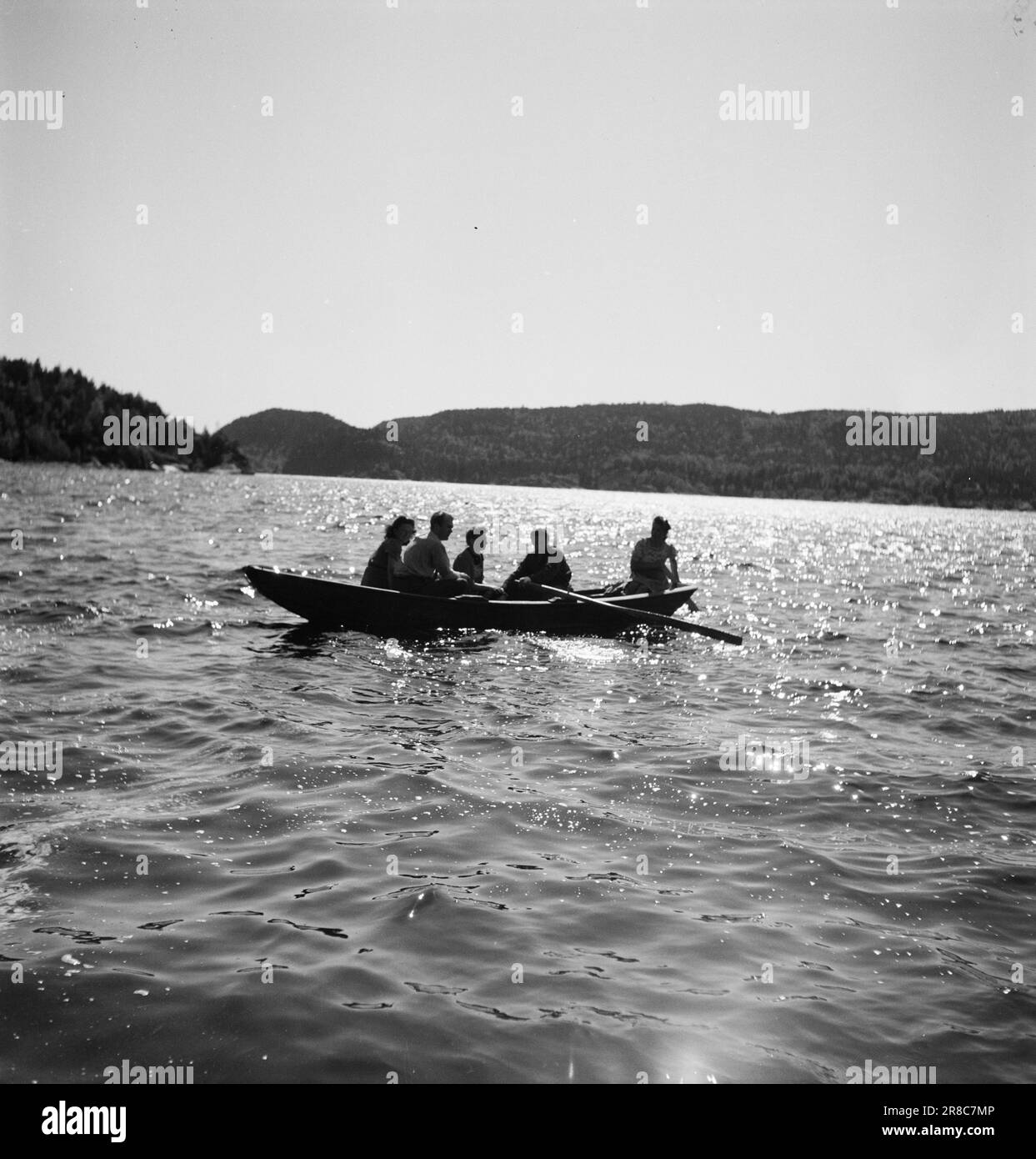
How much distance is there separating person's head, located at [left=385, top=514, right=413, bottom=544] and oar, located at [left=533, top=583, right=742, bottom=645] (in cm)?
266

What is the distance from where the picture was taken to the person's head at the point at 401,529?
14859mm

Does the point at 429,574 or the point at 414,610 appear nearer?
the point at 414,610

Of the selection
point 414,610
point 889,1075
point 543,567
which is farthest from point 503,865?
point 543,567

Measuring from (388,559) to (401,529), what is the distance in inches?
26.7

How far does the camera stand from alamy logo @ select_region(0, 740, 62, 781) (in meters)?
7.23

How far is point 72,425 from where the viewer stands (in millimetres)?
138125

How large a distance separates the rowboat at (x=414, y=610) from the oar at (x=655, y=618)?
0.11 ft

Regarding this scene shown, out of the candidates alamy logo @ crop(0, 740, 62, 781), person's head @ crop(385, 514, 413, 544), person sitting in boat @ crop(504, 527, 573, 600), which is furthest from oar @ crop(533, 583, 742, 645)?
alamy logo @ crop(0, 740, 62, 781)

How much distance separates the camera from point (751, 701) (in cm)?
1141

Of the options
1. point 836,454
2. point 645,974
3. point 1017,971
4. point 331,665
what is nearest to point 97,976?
point 645,974

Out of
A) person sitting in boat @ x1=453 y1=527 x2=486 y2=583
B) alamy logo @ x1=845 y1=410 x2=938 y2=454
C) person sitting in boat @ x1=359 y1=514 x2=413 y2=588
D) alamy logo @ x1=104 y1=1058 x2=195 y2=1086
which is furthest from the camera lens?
alamy logo @ x1=845 y1=410 x2=938 y2=454
